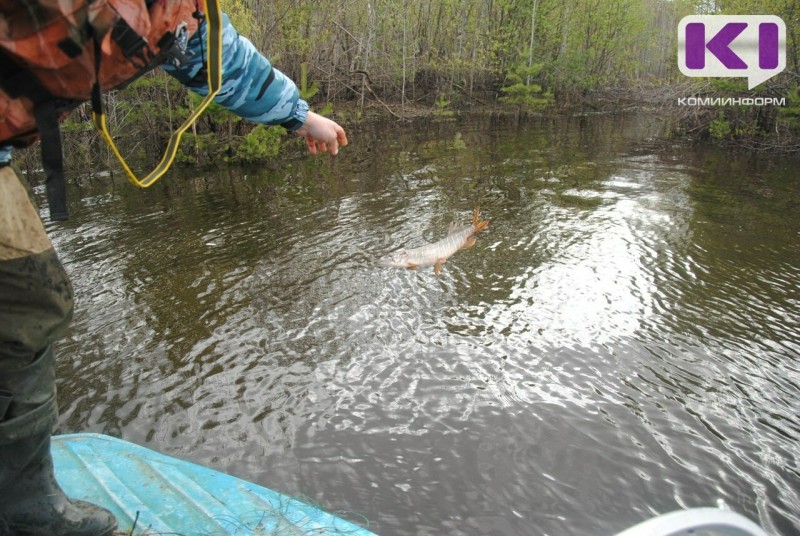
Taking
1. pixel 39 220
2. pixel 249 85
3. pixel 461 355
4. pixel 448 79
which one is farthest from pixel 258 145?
pixel 448 79

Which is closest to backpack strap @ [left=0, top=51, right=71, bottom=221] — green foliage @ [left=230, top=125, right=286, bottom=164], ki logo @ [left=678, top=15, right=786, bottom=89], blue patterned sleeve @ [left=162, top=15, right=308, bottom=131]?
blue patterned sleeve @ [left=162, top=15, right=308, bottom=131]

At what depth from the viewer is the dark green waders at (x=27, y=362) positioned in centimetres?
185

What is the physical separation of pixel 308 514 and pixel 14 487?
1.58 meters

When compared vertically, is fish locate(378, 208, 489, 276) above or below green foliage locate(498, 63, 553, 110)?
below

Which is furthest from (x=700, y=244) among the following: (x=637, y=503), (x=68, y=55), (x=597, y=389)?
(x=68, y=55)

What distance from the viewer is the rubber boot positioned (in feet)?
6.53

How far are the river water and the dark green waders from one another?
77.5 inches

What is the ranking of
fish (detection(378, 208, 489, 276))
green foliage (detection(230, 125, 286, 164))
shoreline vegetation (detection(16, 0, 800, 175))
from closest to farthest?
fish (detection(378, 208, 489, 276)) < green foliage (detection(230, 125, 286, 164)) < shoreline vegetation (detection(16, 0, 800, 175))

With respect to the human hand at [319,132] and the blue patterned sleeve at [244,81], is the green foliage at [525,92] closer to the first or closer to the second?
the human hand at [319,132]

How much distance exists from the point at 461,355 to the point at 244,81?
3863 mm

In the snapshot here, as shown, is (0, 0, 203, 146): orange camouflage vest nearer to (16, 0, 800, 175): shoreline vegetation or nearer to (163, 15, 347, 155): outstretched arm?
(163, 15, 347, 155): outstretched arm

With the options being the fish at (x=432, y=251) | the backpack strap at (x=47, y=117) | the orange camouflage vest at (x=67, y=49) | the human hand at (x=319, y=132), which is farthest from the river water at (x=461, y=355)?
the orange camouflage vest at (x=67, y=49)

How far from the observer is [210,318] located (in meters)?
6.38

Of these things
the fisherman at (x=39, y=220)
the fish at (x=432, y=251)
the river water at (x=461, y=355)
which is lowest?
the river water at (x=461, y=355)
